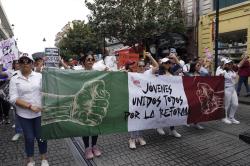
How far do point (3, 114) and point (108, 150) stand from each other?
3.91m

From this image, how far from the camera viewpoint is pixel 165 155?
17.2 ft

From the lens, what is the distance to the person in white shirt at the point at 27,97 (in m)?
4.42

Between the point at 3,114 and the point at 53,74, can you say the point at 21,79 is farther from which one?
the point at 3,114

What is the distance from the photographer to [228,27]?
1825cm

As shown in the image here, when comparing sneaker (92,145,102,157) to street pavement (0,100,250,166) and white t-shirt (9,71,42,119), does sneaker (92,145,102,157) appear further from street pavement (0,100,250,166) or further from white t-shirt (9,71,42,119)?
white t-shirt (9,71,42,119)

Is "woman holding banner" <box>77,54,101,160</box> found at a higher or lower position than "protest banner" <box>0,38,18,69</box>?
lower

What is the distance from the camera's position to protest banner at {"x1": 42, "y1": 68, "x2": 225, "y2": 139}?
466 cm

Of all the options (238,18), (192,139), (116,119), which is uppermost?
(238,18)

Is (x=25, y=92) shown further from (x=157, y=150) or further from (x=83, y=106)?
(x=157, y=150)

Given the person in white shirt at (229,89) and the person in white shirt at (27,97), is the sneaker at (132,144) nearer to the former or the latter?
the person in white shirt at (27,97)

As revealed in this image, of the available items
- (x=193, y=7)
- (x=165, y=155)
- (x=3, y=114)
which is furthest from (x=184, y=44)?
(x=165, y=155)

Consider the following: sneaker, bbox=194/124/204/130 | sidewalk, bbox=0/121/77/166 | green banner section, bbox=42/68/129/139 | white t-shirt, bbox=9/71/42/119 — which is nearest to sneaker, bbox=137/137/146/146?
green banner section, bbox=42/68/129/139

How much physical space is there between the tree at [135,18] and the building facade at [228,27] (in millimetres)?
1580

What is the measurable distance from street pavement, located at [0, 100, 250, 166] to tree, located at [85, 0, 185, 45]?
543 inches
